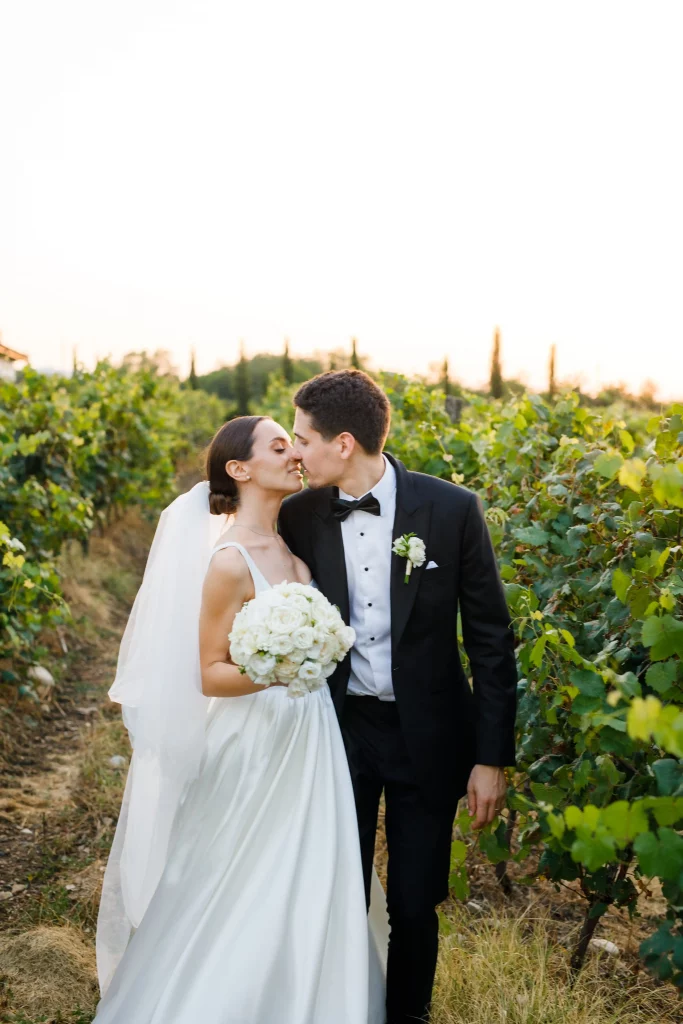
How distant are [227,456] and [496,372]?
34.7 metres

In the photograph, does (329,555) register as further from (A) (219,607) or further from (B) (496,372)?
(B) (496,372)

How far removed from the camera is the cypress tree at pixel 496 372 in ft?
116

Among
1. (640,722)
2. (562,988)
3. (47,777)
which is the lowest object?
(47,777)

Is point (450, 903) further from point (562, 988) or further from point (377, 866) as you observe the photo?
point (562, 988)

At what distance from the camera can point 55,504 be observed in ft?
23.3

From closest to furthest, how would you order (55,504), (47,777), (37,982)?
(37,982)
(47,777)
(55,504)

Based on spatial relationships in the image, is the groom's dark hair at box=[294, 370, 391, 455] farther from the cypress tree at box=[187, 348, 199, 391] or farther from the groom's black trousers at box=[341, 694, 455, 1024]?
the cypress tree at box=[187, 348, 199, 391]

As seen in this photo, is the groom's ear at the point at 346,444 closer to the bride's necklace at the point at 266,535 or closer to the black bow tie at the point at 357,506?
the black bow tie at the point at 357,506

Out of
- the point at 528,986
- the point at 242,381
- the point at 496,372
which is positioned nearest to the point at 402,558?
the point at 528,986

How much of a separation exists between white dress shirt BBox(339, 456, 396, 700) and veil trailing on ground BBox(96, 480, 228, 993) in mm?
576

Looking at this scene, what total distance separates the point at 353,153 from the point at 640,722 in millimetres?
11448

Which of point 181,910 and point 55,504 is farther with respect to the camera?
point 55,504

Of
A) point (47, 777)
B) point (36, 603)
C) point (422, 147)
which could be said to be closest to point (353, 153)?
point (422, 147)

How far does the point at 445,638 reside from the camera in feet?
9.07
